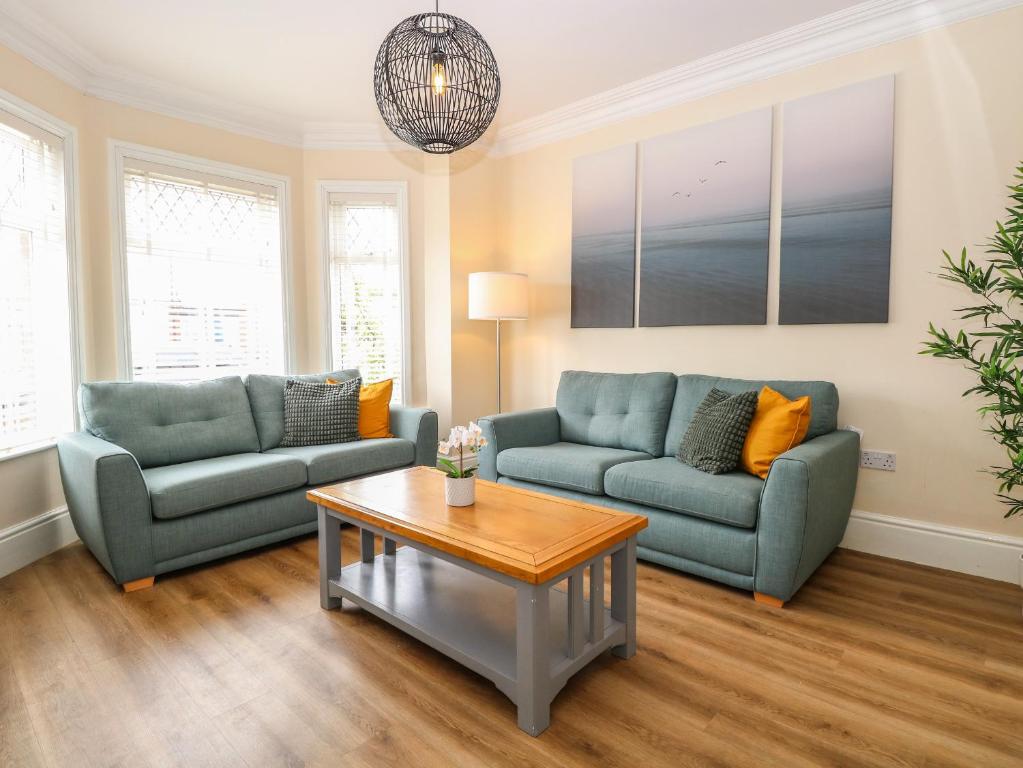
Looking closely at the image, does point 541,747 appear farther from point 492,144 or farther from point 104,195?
point 492,144

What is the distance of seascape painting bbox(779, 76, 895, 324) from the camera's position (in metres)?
2.93

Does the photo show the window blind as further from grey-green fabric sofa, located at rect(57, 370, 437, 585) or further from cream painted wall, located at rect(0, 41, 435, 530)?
grey-green fabric sofa, located at rect(57, 370, 437, 585)

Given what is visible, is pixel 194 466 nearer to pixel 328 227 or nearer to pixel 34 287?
pixel 34 287

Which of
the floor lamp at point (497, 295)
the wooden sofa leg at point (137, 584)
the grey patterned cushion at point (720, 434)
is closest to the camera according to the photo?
the wooden sofa leg at point (137, 584)

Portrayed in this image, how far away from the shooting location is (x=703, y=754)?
1586 mm

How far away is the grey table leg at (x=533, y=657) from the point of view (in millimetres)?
1667

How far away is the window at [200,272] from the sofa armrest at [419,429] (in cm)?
113

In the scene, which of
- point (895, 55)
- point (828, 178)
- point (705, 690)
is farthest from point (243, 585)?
point (895, 55)

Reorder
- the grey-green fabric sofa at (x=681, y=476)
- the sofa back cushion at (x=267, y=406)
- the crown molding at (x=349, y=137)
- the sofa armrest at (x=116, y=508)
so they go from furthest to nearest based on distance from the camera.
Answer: the crown molding at (x=349, y=137), the sofa back cushion at (x=267, y=406), the sofa armrest at (x=116, y=508), the grey-green fabric sofa at (x=681, y=476)

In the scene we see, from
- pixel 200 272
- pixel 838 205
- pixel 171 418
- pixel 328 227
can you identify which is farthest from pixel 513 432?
pixel 200 272

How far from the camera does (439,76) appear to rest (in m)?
2.15

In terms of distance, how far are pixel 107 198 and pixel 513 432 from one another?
2887 millimetres

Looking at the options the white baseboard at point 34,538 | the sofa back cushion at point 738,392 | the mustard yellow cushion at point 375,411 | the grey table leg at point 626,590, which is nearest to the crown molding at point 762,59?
the sofa back cushion at point 738,392

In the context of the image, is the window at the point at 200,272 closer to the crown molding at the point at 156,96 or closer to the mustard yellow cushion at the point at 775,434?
the crown molding at the point at 156,96
